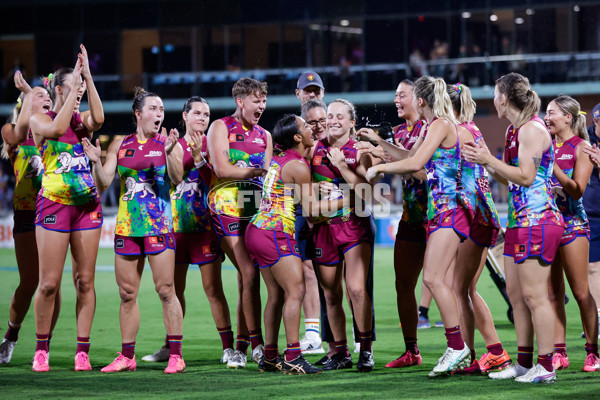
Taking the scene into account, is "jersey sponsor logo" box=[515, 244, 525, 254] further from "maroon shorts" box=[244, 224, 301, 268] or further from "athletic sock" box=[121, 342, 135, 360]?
"athletic sock" box=[121, 342, 135, 360]

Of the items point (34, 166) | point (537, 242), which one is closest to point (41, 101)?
A: point (34, 166)

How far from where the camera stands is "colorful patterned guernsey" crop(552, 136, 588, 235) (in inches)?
249

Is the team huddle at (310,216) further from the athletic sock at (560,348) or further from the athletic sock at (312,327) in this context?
the athletic sock at (312,327)

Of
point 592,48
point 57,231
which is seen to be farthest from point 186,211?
point 592,48

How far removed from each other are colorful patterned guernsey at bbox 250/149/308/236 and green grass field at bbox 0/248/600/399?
3.81 feet

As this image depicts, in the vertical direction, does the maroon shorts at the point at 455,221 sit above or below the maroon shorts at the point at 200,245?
above

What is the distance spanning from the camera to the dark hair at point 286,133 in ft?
21.1

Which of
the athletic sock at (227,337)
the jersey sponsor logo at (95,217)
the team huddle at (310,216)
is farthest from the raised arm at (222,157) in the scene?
the athletic sock at (227,337)

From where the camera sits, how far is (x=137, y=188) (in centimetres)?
668

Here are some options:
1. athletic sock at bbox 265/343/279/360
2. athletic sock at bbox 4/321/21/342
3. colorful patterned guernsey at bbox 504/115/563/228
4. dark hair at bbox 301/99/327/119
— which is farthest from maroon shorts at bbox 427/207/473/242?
athletic sock at bbox 4/321/21/342

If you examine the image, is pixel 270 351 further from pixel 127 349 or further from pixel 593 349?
pixel 593 349

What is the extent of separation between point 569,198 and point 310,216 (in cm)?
202

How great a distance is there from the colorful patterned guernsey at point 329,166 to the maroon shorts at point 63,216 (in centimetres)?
187

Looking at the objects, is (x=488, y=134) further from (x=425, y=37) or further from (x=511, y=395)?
(x=511, y=395)
